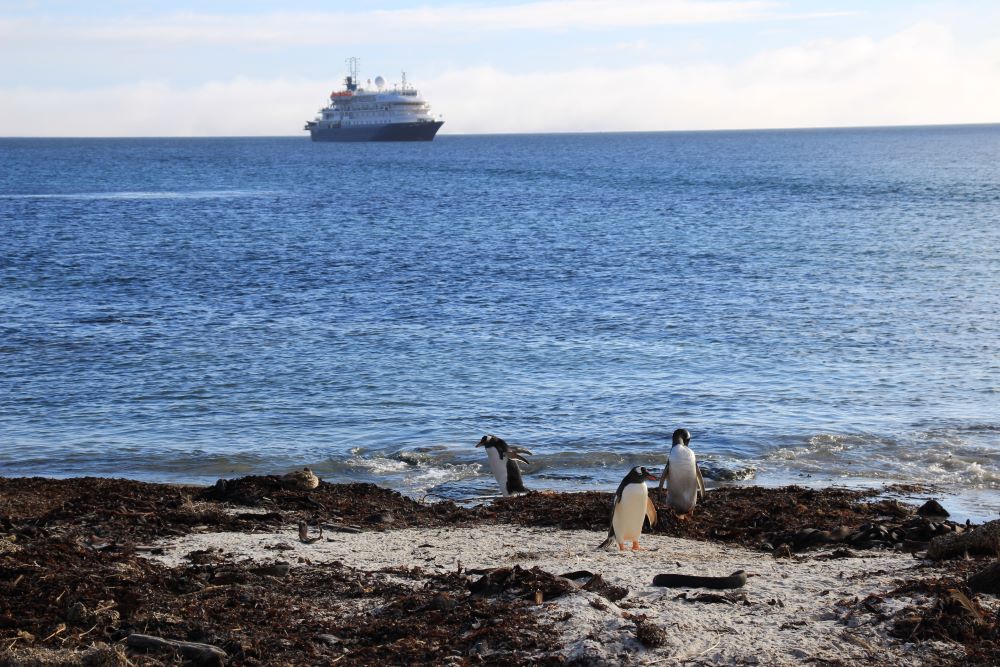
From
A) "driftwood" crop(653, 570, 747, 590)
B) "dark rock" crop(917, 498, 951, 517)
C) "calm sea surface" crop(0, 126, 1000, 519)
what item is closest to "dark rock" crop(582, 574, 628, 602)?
"driftwood" crop(653, 570, 747, 590)

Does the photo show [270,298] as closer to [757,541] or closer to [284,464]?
[284,464]

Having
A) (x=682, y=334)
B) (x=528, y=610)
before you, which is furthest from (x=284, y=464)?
(x=682, y=334)

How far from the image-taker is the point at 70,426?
1742 centimetres

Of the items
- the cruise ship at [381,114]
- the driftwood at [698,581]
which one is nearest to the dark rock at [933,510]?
the driftwood at [698,581]

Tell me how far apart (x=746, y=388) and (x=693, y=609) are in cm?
1281

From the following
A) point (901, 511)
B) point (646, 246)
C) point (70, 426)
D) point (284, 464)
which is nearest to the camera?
point (901, 511)

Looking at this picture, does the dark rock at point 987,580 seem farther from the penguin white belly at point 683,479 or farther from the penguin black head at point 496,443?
the penguin black head at point 496,443

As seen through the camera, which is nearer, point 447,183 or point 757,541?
point 757,541

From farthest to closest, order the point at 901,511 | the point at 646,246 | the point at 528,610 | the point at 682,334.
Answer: the point at 646,246, the point at 682,334, the point at 901,511, the point at 528,610

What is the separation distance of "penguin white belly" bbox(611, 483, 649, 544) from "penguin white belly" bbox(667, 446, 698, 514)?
1.36m

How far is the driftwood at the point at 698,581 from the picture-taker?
782cm

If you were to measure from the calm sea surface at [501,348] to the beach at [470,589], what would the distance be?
11.6ft

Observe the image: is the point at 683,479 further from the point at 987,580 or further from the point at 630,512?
the point at 987,580

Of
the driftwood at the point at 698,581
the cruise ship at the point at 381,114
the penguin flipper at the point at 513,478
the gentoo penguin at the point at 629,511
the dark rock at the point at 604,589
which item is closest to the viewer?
the dark rock at the point at 604,589
